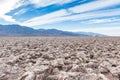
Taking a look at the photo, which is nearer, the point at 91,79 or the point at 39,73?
the point at 91,79

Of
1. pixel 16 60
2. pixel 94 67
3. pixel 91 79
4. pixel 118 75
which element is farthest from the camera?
pixel 16 60

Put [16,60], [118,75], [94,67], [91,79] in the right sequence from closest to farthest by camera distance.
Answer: [91,79], [118,75], [94,67], [16,60]

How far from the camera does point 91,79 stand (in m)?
5.24

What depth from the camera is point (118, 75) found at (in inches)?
220

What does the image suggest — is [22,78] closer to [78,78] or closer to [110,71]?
[78,78]

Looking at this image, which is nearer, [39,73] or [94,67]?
[39,73]

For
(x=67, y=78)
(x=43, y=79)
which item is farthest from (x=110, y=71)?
(x=43, y=79)

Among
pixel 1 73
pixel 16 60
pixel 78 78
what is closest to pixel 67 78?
pixel 78 78

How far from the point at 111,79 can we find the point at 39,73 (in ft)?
5.94

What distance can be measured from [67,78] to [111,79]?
1096mm

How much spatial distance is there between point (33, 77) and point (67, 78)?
820mm

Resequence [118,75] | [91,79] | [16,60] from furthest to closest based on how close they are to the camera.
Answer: [16,60]
[118,75]
[91,79]

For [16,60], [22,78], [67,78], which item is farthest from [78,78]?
[16,60]

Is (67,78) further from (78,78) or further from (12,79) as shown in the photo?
(12,79)
